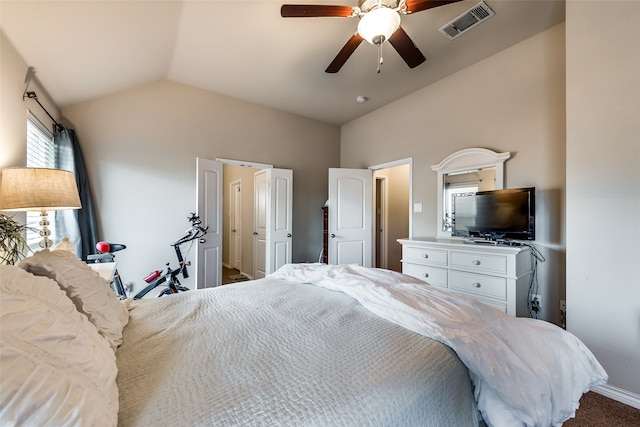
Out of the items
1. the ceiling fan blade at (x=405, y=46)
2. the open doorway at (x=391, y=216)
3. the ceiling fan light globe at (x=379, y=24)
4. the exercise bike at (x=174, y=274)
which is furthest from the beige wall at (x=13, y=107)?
the open doorway at (x=391, y=216)

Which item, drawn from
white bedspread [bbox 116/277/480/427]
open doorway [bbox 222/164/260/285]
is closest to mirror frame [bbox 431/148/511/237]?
white bedspread [bbox 116/277/480/427]

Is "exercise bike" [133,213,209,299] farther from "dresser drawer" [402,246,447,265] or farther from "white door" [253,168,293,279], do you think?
"dresser drawer" [402,246,447,265]

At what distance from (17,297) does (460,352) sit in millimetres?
1346

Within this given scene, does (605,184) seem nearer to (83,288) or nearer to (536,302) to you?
(536,302)

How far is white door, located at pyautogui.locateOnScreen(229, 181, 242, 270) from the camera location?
5.57 meters

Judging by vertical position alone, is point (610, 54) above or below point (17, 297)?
above

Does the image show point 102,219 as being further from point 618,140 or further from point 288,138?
point 618,140

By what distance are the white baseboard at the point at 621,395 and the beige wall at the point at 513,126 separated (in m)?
0.64

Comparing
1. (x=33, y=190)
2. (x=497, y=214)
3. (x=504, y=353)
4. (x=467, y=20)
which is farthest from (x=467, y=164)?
(x=33, y=190)

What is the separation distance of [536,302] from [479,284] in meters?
0.59

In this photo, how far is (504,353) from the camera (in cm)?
100

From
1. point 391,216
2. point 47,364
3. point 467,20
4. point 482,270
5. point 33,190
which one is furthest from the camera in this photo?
point 391,216

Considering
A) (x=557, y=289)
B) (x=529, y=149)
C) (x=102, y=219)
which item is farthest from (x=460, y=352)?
(x=102, y=219)

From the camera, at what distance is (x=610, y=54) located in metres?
1.74
